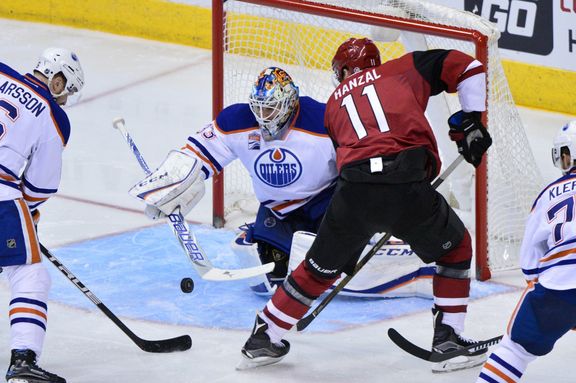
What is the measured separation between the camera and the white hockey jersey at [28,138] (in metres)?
3.99

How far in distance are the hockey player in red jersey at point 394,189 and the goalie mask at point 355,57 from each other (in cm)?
17

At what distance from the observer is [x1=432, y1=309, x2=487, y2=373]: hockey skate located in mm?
4301

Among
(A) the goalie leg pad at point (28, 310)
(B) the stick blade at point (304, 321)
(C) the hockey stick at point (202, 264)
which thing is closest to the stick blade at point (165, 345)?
(C) the hockey stick at point (202, 264)

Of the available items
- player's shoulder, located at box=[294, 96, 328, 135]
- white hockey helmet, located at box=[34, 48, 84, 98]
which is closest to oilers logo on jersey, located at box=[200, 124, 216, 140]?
player's shoulder, located at box=[294, 96, 328, 135]

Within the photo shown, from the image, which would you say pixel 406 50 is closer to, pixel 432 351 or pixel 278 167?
pixel 278 167

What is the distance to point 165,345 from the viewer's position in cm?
444

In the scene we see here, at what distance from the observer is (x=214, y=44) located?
566 cm

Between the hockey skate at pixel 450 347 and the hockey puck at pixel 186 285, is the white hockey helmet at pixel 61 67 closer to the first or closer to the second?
the hockey puck at pixel 186 285

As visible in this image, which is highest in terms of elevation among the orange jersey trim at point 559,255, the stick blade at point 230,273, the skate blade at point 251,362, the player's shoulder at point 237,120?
the player's shoulder at point 237,120

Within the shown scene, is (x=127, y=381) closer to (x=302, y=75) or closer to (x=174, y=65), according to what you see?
(x=302, y=75)

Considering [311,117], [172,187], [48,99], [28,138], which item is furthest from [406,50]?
[28,138]

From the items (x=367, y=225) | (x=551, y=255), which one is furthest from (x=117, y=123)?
(x=551, y=255)

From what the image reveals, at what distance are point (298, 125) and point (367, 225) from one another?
78 centimetres

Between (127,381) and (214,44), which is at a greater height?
(214,44)
